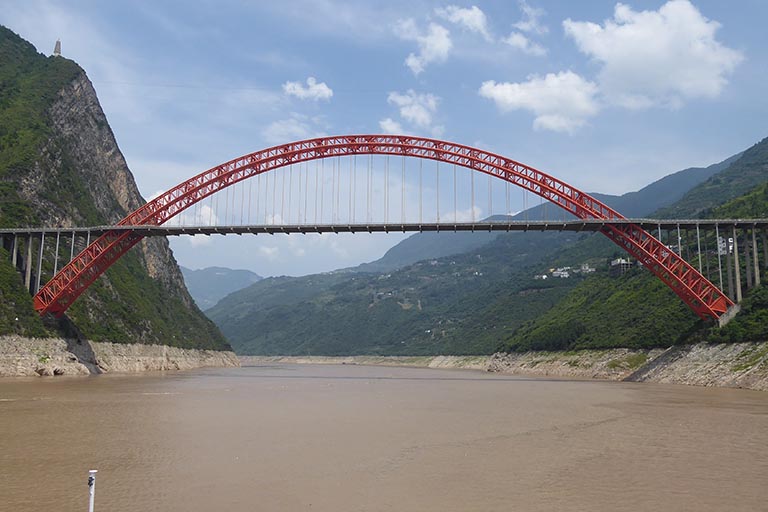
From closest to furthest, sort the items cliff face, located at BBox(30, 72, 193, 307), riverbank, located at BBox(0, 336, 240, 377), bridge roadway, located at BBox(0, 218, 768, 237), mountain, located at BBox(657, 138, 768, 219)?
riverbank, located at BBox(0, 336, 240, 377)
bridge roadway, located at BBox(0, 218, 768, 237)
cliff face, located at BBox(30, 72, 193, 307)
mountain, located at BBox(657, 138, 768, 219)

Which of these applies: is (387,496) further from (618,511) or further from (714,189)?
(714,189)

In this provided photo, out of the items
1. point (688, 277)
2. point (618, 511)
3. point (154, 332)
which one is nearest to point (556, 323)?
point (688, 277)

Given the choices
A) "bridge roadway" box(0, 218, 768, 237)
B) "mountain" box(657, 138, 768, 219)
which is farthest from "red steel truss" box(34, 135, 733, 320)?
"mountain" box(657, 138, 768, 219)

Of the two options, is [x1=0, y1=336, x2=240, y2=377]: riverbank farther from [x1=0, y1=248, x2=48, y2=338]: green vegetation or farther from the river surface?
the river surface

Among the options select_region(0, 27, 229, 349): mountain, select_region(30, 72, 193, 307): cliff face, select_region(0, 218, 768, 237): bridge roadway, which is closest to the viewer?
select_region(0, 218, 768, 237): bridge roadway

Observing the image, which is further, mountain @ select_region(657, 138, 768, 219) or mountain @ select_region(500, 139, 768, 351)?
mountain @ select_region(657, 138, 768, 219)

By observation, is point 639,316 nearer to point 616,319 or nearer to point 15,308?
point 616,319

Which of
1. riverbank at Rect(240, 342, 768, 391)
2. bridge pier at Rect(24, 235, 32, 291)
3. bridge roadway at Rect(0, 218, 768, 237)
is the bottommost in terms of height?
riverbank at Rect(240, 342, 768, 391)

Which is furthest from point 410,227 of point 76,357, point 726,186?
point 726,186
